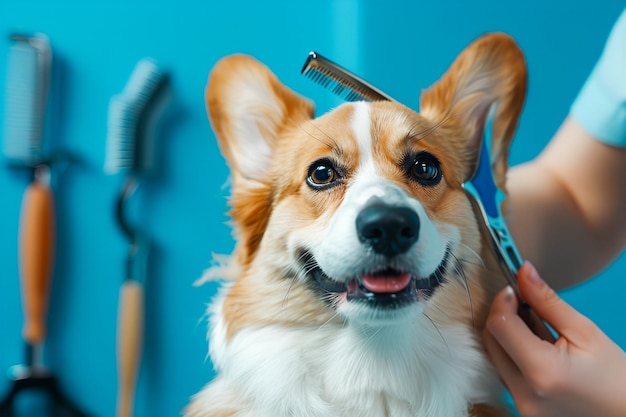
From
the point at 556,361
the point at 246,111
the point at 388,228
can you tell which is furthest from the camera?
the point at 246,111

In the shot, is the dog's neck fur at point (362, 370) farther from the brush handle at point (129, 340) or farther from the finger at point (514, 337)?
the brush handle at point (129, 340)

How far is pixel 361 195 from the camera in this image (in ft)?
1.85

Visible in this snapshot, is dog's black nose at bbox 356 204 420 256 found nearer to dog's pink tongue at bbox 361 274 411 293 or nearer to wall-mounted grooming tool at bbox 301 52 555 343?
dog's pink tongue at bbox 361 274 411 293

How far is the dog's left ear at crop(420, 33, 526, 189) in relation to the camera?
0.70 meters

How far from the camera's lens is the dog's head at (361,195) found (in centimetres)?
55

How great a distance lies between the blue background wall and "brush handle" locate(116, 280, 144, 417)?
0.08 feet

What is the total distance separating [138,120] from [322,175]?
0.56 metres

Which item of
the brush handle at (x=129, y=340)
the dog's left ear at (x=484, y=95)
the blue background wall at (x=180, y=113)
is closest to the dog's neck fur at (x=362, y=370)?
the dog's left ear at (x=484, y=95)

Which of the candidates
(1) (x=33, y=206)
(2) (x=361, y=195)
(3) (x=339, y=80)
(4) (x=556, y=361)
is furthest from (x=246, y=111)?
(1) (x=33, y=206)

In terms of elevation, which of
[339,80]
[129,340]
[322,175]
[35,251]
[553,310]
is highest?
[339,80]

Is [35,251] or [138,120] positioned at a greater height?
[138,120]

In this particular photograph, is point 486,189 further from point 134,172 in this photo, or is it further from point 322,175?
point 134,172

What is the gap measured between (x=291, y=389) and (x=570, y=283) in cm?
53

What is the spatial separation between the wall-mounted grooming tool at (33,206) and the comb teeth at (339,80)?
70 centimetres
